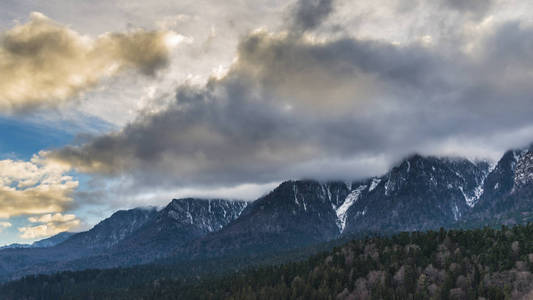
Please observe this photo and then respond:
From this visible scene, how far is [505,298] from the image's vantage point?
651ft

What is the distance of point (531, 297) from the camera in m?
195

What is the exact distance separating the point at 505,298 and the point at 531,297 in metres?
10.8
